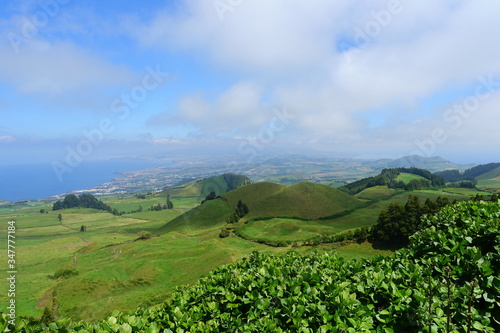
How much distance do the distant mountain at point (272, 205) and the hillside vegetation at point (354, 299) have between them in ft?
342

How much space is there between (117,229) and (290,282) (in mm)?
178287

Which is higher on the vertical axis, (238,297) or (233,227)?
(238,297)

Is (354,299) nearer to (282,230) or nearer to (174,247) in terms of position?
(174,247)

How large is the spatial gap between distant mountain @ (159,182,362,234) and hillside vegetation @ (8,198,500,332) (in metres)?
104

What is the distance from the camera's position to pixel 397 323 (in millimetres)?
4895

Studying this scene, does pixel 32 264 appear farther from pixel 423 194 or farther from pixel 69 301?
pixel 423 194

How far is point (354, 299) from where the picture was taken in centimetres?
521

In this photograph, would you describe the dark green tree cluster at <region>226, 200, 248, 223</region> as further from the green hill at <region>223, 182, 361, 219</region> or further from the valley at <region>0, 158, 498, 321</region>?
the green hill at <region>223, 182, 361, 219</region>

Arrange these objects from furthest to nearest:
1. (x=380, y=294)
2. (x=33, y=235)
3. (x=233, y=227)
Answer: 1. (x=33, y=235)
2. (x=233, y=227)
3. (x=380, y=294)

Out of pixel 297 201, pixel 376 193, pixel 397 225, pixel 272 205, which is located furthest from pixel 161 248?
pixel 376 193

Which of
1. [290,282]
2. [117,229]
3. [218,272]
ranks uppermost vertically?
[290,282]

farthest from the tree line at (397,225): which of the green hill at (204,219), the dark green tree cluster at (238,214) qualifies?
the green hill at (204,219)

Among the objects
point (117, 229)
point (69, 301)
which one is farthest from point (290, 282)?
point (117, 229)

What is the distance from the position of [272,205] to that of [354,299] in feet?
388
